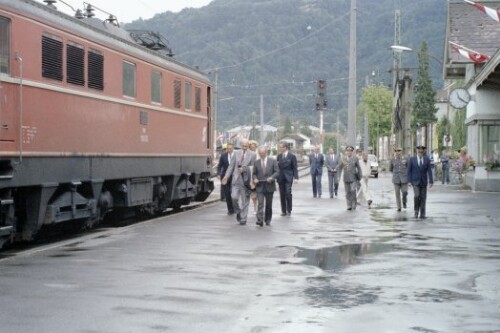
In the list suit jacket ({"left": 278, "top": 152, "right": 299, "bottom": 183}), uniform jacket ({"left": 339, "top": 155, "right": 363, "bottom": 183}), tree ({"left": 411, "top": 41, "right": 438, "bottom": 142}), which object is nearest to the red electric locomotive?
suit jacket ({"left": 278, "top": 152, "right": 299, "bottom": 183})

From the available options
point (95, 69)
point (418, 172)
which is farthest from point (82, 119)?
point (418, 172)

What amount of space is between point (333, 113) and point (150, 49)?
133505mm

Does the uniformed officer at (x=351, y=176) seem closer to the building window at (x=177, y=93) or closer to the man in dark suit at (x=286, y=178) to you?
the man in dark suit at (x=286, y=178)

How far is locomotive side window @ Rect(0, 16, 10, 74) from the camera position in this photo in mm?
12891

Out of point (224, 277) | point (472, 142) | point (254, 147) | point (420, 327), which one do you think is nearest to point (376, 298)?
point (420, 327)

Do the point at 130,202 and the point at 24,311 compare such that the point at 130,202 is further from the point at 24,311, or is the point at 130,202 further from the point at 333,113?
the point at 333,113

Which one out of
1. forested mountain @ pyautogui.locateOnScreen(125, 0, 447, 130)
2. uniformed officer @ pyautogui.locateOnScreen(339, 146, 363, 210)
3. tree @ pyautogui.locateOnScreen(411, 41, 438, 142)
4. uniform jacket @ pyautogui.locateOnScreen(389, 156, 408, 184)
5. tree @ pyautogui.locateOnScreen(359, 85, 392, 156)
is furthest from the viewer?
tree @ pyautogui.locateOnScreen(359, 85, 392, 156)

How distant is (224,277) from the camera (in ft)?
36.7

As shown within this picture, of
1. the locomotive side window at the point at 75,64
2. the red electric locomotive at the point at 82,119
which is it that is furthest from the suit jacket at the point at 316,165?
the locomotive side window at the point at 75,64

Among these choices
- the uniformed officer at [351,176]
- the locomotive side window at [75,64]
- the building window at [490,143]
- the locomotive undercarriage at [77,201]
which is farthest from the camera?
the building window at [490,143]

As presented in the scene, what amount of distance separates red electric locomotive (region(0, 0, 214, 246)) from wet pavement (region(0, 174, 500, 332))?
2.58ft

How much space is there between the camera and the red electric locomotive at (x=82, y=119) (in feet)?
43.4

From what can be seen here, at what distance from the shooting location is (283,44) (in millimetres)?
117750

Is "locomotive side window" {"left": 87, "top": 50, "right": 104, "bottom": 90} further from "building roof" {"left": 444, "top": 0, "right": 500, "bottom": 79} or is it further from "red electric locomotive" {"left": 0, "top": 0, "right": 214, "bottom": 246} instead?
"building roof" {"left": 444, "top": 0, "right": 500, "bottom": 79}
